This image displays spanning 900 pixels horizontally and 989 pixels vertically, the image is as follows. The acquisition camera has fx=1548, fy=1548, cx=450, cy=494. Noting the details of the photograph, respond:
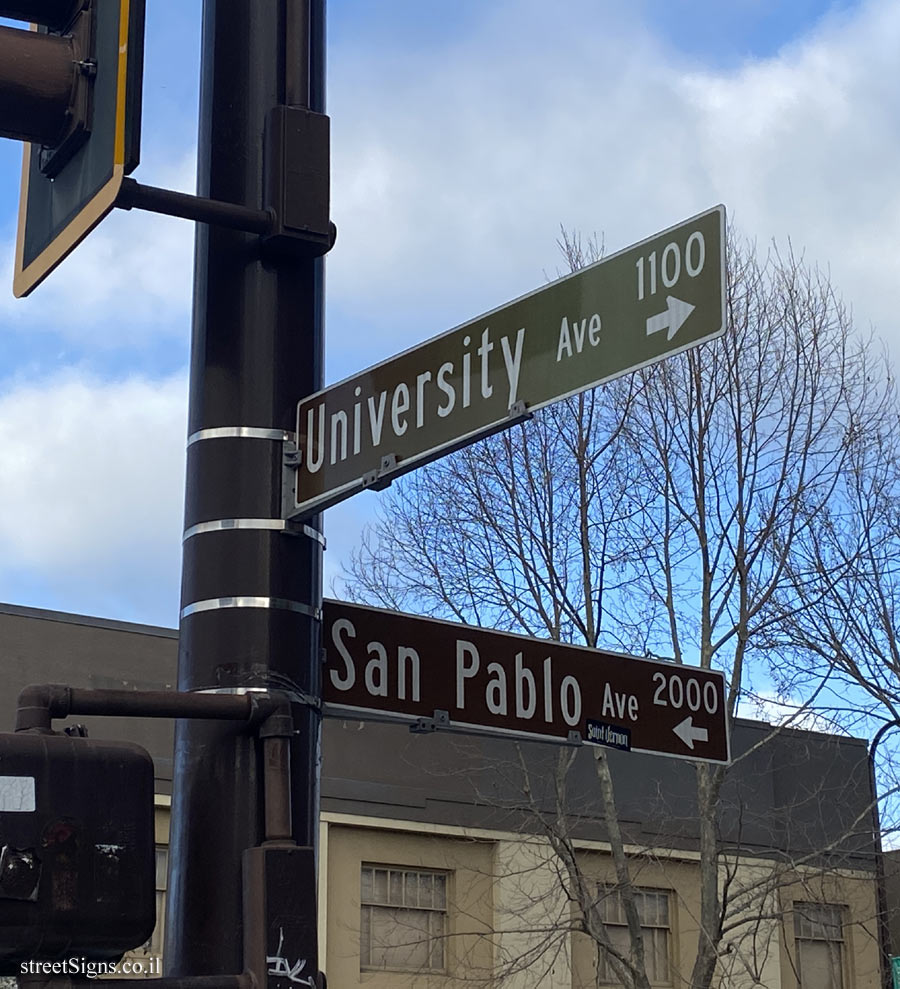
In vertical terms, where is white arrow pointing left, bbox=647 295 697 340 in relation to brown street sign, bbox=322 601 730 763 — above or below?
above

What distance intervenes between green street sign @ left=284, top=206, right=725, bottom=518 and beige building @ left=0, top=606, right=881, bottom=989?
39.5 feet

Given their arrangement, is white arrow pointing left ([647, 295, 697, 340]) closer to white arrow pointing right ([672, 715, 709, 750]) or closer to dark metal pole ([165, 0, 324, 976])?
dark metal pole ([165, 0, 324, 976])

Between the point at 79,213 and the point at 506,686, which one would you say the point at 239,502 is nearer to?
the point at 79,213

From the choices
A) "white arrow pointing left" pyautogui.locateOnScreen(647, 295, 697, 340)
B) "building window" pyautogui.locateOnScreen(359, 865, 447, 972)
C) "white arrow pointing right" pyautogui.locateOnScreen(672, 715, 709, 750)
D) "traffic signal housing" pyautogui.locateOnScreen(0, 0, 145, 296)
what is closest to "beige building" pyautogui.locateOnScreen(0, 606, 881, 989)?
"building window" pyautogui.locateOnScreen(359, 865, 447, 972)

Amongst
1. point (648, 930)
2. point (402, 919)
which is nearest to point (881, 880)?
point (648, 930)

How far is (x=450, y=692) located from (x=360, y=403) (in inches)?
33.2

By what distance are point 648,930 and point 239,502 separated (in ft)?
57.2

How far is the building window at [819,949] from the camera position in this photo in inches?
831

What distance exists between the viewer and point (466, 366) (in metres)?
3.43

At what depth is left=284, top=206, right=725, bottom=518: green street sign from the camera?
3123 mm

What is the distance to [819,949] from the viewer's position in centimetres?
2158

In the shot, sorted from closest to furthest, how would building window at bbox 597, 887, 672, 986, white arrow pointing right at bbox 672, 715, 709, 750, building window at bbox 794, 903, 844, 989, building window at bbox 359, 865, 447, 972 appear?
white arrow pointing right at bbox 672, 715, 709, 750, building window at bbox 359, 865, 447, 972, building window at bbox 597, 887, 672, 986, building window at bbox 794, 903, 844, 989

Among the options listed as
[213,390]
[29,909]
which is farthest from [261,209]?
[29,909]

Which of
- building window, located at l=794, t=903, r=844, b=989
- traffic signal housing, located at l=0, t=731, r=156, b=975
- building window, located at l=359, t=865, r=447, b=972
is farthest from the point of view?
building window, located at l=794, t=903, r=844, b=989
